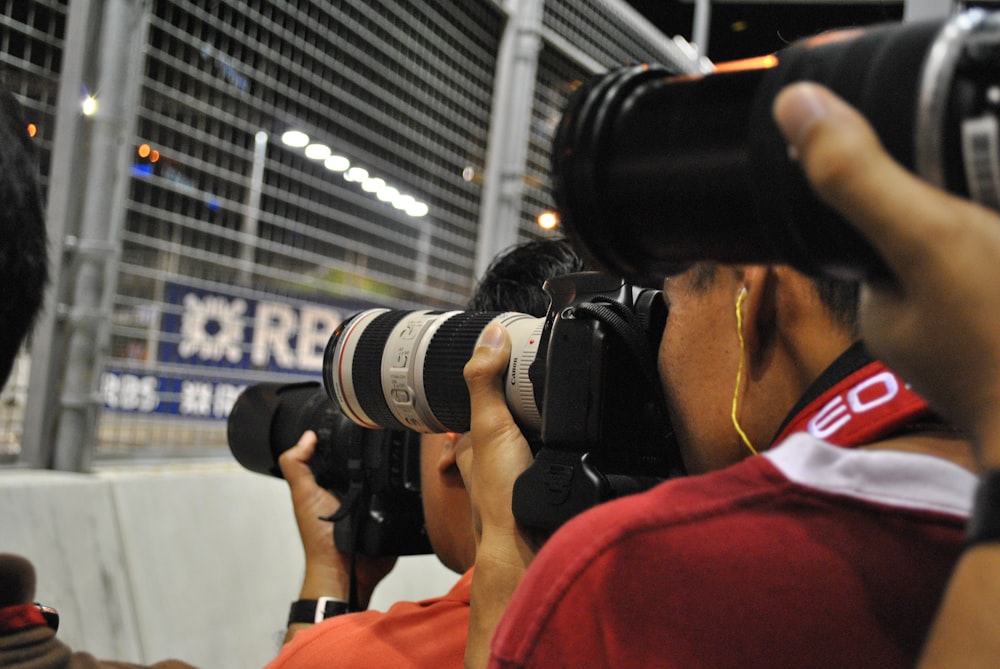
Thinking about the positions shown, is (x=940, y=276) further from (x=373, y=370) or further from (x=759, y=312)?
(x=373, y=370)

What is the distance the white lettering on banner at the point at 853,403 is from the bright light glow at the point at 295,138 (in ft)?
5.46

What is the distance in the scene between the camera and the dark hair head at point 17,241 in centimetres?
62

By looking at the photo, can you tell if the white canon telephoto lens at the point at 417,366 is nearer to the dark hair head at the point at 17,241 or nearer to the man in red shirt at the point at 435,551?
the man in red shirt at the point at 435,551

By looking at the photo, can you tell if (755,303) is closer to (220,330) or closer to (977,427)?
(977,427)

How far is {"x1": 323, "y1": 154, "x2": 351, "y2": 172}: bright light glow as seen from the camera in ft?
6.98

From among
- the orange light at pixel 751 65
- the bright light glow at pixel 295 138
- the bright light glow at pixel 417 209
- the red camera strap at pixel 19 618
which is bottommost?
the red camera strap at pixel 19 618

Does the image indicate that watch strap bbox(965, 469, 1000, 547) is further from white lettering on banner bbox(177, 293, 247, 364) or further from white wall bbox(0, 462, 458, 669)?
white lettering on banner bbox(177, 293, 247, 364)

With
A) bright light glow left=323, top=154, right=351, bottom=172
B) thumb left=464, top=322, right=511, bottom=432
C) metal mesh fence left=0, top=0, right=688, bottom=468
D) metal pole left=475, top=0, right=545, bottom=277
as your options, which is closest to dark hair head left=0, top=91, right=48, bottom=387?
thumb left=464, top=322, right=511, bottom=432

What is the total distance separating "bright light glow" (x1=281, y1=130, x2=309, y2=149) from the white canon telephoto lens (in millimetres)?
1089

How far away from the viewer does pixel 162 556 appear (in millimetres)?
1562

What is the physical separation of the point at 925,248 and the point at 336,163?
1.92 meters

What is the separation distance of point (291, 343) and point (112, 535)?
0.63 m

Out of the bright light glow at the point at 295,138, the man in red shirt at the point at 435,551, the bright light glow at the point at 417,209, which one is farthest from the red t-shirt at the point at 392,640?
the bright light glow at the point at 417,209

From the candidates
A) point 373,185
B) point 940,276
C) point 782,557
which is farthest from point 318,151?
point 940,276
